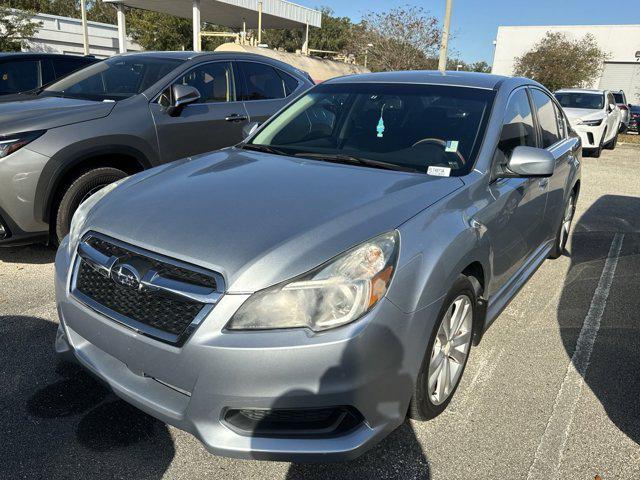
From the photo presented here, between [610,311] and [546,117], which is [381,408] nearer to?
[610,311]

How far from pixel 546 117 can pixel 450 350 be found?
252 cm

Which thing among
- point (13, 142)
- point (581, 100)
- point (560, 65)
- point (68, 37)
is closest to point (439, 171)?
point (13, 142)

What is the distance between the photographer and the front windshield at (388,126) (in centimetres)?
301

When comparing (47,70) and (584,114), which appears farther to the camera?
(584,114)

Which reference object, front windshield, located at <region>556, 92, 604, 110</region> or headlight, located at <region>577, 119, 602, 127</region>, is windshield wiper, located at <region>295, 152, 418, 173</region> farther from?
front windshield, located at <region>556, 92, 604, 110</region>

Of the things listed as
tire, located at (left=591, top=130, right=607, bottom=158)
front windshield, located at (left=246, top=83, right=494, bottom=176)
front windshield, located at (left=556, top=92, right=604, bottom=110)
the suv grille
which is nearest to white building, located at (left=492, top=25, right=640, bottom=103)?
front windshield, located at (left=556, top=92, right=604, bottom=110)

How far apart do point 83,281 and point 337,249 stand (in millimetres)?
1139

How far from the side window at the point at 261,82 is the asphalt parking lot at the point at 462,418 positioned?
3.12 metres

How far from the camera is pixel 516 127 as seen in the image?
11.2ft

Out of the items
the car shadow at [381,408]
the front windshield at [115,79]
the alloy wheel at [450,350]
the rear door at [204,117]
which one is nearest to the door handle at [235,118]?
the rear door at [204,117]

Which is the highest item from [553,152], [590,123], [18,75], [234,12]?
[234,12]

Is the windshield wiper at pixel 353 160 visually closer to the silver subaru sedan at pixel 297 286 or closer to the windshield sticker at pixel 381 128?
the silver subaru sedan at pixel 297 286

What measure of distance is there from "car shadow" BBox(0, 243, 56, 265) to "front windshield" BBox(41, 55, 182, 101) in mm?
1478

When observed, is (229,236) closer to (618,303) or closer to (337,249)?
(337,249)
